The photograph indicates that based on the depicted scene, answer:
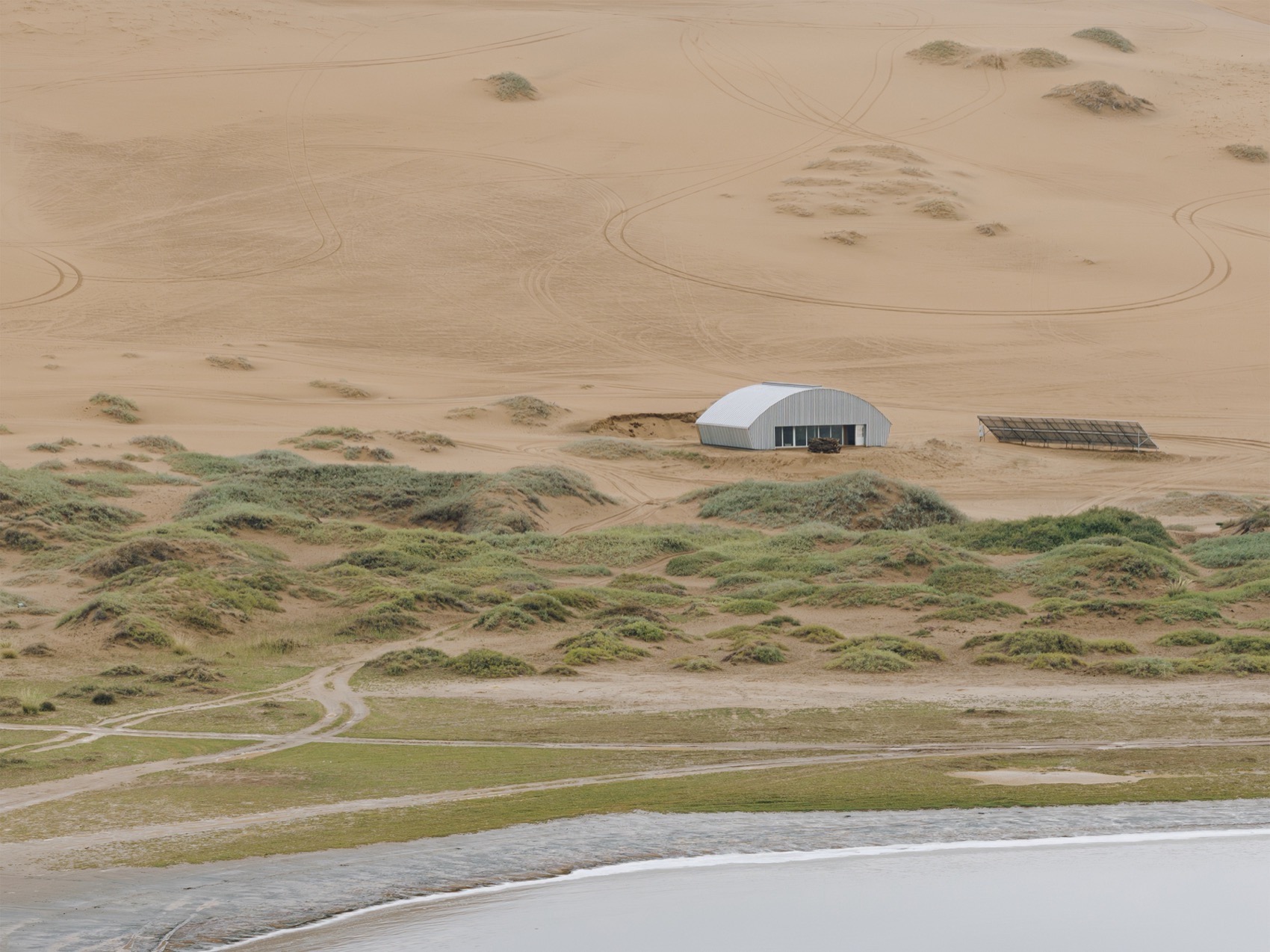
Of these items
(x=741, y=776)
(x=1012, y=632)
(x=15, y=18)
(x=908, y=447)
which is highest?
(x=15, y=18)

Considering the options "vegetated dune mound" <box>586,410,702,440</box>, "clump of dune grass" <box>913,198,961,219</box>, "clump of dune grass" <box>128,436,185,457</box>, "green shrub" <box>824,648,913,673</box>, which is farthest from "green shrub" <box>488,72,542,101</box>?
"green shrub" <box>824,648,913,673</box>

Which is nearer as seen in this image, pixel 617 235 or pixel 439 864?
pixel 439 864

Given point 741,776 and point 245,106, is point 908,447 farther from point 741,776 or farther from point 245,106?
point 245,106

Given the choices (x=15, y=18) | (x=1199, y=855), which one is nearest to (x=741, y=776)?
(x=1199, y=855)

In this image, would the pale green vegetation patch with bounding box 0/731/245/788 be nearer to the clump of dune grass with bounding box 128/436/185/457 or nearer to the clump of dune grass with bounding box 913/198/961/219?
the clump of dune grass with bounding box 128/436/185/457

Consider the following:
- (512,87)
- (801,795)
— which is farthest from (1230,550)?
(512,87)

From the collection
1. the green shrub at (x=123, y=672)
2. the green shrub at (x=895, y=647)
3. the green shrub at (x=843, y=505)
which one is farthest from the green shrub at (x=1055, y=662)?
the green shrub at (x=843, y=505)

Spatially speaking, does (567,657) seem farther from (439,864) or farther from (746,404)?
(746,404)
